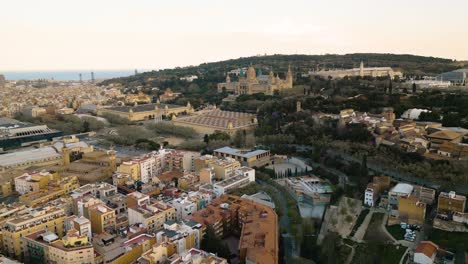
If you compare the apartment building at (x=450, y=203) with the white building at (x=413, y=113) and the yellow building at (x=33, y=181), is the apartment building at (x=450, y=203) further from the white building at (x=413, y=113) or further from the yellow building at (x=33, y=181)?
the yellow building at (x=33, y=181)

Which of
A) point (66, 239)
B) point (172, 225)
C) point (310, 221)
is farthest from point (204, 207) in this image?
point (66, 239)

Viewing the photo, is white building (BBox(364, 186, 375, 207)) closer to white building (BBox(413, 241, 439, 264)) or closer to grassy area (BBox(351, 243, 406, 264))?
grassy area (BBox(351, 243, 406, 264))

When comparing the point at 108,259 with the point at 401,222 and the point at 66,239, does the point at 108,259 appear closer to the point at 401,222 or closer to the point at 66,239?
the point at 66,239

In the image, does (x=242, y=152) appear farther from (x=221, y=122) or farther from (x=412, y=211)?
(x=221, y=122)

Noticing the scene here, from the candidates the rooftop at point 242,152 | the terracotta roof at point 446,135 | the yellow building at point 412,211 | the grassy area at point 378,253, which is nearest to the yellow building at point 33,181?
the rooftop at point 242,152

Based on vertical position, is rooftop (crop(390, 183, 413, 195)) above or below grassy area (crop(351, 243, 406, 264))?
above

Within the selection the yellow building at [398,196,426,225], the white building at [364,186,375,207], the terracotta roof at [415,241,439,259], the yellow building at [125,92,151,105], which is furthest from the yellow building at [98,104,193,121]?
the terracotta roof at [415,241,439,259]

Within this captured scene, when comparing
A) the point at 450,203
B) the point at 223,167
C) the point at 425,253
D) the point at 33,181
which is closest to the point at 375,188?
the point at 450,203
